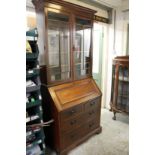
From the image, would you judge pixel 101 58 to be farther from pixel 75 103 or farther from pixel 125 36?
pixel 75 103

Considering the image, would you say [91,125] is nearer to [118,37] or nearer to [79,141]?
[79,141]

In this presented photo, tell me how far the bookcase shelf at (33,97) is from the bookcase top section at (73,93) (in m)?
0.29

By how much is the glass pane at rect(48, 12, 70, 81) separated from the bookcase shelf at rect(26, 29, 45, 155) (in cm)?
35

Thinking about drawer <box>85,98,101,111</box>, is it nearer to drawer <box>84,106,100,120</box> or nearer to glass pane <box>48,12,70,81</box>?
drawer <box>84,106,100,120</box>

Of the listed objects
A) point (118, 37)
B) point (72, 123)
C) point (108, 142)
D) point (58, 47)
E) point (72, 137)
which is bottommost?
point (108, 142)

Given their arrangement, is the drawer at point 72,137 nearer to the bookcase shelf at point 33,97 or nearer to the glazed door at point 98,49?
the bookcase shelf at point 33,97

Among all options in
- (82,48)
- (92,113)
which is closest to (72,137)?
(92,113)

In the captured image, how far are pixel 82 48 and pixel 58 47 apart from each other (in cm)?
52

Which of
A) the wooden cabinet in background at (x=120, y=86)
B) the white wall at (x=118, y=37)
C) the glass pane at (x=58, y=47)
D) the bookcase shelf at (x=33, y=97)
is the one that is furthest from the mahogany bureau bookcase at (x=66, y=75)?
the white wall at (x=118, y=37)

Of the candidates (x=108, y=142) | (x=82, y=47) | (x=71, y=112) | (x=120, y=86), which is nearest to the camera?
(x=71, y=112)

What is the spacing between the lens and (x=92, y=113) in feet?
8.59

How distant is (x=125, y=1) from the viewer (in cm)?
323

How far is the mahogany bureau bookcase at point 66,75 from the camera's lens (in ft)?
6.85
